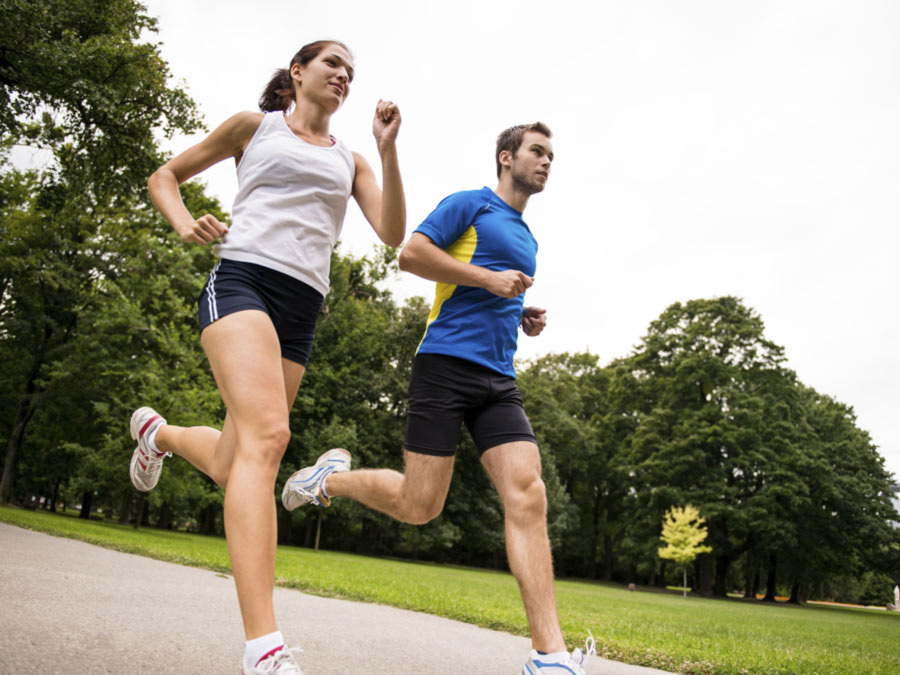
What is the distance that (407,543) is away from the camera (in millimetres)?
35750

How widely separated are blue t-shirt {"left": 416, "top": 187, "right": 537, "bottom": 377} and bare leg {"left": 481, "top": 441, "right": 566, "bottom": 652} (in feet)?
1.35

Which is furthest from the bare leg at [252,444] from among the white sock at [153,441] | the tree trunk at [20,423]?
the tree trunk at [20,423]

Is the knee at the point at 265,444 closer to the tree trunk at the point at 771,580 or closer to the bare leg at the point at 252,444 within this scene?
the bare leg at the point at 252,444

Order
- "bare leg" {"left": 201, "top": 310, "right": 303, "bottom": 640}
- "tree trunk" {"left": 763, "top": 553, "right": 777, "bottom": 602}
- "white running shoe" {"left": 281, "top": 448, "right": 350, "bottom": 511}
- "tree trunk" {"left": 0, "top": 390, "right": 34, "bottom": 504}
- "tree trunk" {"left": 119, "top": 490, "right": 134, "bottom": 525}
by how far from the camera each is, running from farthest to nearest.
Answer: "tree trunk" {"left": 763, "top": 553, "right": 777, "bottom": 602}
"tree trunk" {"left": 0, "top": 390, "right": 34, "bottom": 504}
"tree trunk" {"left": 119, "top": 490, "right": 134, "bottom": 525}
"white running shoe" {"left": 281, "top": 448, "right": 350, "bottom": 511}
"bare leg" {"left": 201, "top": 310, "right": 303, "bottom": 640}

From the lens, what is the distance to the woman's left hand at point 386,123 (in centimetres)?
265

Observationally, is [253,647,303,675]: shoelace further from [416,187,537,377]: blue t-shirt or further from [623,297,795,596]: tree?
[623,297,795,596]: tree

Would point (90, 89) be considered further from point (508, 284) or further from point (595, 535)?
point (595, 535)

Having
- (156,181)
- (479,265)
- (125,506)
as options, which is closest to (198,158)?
(156,181)

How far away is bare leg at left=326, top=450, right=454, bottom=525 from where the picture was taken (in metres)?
3.10

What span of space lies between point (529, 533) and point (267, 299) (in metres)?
1.40

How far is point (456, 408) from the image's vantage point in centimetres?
308

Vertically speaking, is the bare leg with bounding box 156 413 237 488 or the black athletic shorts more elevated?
the black athletic shorts

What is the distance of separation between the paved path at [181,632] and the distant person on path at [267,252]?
74 cm

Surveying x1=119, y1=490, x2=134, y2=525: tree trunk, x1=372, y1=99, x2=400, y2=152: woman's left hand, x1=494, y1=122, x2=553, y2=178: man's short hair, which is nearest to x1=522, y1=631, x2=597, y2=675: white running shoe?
x1=372, y1=99, x2=400, y2=152: woman's left hand
